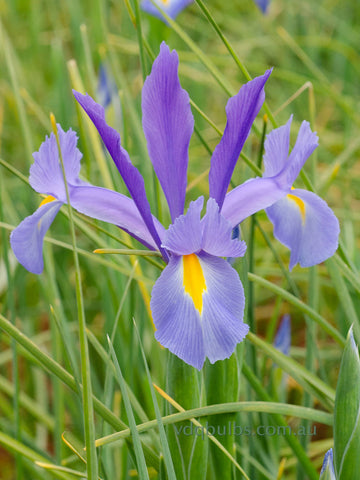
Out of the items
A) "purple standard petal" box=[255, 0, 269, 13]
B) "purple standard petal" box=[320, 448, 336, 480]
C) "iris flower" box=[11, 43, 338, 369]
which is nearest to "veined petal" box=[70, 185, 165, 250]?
"iris flower" box=[11, 43, 338, 369]

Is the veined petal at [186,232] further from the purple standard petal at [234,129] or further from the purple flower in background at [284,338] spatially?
the purple flower in background at [284,338]

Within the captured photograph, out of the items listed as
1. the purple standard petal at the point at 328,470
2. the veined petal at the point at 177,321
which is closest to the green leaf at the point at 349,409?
the purple standard petal at the point at 328,470

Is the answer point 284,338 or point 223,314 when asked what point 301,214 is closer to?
point 223,314

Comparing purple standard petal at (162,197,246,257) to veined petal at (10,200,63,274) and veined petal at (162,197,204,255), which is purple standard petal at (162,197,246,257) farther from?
veined petal at (10,200,63,274)

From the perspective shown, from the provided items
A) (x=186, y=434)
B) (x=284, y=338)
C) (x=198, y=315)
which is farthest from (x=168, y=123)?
(x=284, y=338)

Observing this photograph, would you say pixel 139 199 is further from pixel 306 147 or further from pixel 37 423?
pixel 37 423

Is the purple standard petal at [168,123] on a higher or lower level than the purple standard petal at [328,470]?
higher

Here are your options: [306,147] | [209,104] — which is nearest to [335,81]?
[209,104]
